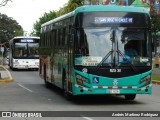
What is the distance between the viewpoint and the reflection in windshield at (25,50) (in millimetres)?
44469

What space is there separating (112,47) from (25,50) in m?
29.1

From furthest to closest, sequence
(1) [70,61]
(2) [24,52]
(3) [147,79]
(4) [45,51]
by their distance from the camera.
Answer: (2) [24,52], (4) [45,51], (1) [70,61], (3) [147,79]

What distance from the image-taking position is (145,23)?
54.3 feet

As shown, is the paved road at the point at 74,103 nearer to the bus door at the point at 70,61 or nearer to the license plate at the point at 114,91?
the license plate at the point at 114,91

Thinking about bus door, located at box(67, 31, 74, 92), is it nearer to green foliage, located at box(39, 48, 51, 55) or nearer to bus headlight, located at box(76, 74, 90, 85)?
bus headlight, located at box(76, 74, 90, 85)

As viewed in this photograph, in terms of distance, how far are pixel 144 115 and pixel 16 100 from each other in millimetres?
6066

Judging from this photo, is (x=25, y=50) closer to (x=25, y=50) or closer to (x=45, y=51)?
(x=25, y=50)

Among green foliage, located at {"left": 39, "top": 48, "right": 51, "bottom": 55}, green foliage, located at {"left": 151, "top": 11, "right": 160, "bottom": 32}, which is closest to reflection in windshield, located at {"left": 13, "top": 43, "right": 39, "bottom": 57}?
green foliage, located at {"left": 151, "top": 11, "right": 160, "bottom": 32}

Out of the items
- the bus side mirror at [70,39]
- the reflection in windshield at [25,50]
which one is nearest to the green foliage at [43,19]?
the reflection in windshield at [25,50]

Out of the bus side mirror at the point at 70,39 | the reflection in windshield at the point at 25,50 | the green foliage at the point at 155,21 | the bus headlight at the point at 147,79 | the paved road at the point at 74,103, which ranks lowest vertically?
the paved road at the point at 74,103

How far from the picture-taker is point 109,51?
1605cm

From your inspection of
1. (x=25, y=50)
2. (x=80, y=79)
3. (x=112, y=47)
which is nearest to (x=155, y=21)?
(x=25, y=50)

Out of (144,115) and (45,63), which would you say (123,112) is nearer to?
Result: (144,115)

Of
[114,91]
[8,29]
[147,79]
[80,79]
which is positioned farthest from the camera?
[8,29]
